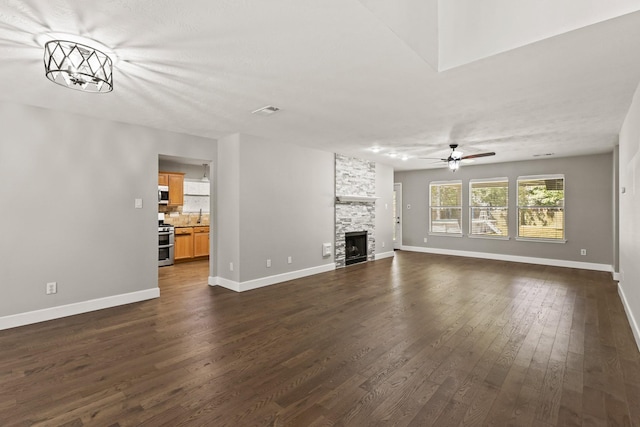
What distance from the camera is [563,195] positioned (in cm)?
717

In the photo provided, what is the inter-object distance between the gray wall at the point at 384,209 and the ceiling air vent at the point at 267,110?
4692mm

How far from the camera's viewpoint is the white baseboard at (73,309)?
3.50 m

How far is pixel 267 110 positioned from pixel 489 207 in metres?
6.91

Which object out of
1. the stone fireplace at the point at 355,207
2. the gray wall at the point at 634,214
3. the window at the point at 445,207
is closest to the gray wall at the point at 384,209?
the stone fireplace at the point at 355,207

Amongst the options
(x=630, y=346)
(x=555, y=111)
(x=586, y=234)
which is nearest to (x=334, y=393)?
(x=630, y=346)

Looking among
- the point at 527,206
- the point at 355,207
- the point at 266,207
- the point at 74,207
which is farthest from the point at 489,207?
the point at 74,207

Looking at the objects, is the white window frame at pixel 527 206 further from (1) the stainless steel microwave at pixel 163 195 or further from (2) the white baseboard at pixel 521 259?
(1) the stainless steel microwave at pixel 163 195

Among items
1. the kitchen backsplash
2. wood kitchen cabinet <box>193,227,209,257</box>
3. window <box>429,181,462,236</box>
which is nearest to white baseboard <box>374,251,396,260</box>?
window <box>429,181,462,236</box>

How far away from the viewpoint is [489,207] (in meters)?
8.24

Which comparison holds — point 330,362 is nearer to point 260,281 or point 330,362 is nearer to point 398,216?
point 260,281

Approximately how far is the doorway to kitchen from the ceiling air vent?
3.08 metres

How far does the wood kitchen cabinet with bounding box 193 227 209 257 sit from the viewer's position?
25.3 ft

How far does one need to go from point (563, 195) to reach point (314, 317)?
6887 mm

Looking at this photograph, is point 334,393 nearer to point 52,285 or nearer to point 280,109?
point 280,109
